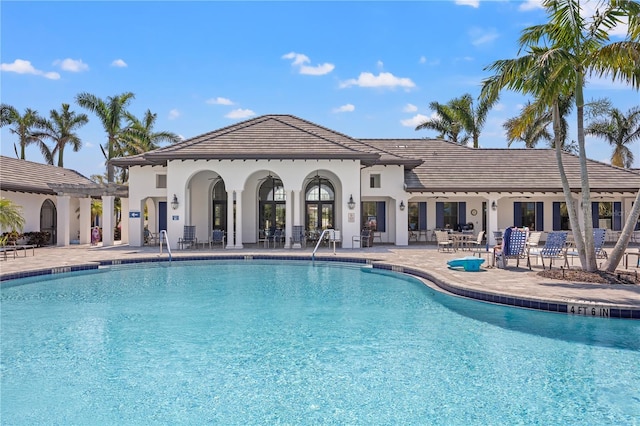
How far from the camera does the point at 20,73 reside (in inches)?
868

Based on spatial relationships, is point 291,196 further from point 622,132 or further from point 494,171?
point 622,132

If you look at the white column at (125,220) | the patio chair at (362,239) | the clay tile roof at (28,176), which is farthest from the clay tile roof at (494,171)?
the clay tile roof at (28,176)

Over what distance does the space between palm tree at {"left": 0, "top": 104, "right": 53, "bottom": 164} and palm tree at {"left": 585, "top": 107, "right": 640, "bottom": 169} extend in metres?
47.0

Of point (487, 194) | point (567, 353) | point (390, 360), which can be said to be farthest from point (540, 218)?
point (390, 360)

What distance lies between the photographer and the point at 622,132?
35.4 metres

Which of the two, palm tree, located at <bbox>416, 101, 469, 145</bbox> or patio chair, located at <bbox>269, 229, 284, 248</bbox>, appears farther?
palm tree, located at <bbox>416, 101, 469, 145</bbox>

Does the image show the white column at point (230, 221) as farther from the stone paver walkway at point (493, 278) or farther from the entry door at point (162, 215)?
the entry door at point (162, 215)

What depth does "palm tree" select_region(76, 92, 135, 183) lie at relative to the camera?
28.6 meters

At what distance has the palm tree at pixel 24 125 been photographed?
36125 mm

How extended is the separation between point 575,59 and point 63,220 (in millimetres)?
24018

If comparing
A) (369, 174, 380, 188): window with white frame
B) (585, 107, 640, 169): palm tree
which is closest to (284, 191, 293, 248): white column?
(369, 174, 380, 188): window with white frame

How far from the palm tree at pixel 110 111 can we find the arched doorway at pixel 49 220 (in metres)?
3.96

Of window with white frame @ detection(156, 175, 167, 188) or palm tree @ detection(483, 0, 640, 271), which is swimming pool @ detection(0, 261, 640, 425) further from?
window with white frame @ detection(156, 175, 167, 188)

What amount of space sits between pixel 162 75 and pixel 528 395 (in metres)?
18.1
